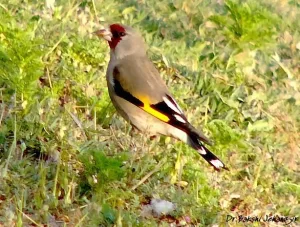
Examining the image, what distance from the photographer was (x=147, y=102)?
19.7 feet

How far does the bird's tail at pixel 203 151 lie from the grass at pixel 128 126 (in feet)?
0.29

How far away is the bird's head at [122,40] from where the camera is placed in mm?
6398

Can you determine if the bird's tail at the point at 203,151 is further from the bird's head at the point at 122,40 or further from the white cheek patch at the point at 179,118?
the bird's head at the point at 122,40

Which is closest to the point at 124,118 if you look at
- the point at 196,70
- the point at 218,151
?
the point at 218,151

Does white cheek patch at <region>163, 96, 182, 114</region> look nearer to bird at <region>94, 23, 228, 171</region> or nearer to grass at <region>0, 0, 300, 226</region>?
bird at <region>94, 23, 228, 171</region>

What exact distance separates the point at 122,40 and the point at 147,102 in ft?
2.21

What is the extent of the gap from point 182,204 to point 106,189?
526mm

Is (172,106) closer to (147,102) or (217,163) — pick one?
(147,102)

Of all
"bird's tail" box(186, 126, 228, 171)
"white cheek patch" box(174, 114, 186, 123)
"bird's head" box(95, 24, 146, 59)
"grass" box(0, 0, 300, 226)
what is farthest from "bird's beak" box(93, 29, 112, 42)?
"bird's tail" box(186, 126, 228, 171)

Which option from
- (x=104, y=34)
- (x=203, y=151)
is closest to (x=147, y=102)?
(x=203, y=151)

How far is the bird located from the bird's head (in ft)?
0.18

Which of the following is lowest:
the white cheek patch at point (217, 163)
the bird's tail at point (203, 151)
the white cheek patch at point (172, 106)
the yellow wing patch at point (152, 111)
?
the white cheek patch at point (217, 163)

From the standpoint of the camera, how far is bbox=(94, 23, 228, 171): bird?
573 centimetres

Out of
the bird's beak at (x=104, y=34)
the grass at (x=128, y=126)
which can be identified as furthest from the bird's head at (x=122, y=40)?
the grass at (x=128, y=126)
